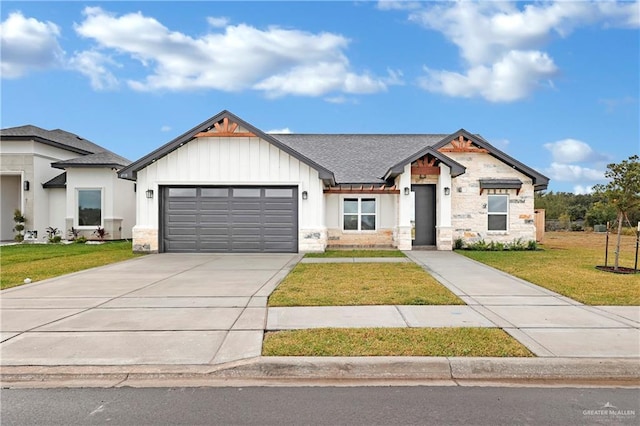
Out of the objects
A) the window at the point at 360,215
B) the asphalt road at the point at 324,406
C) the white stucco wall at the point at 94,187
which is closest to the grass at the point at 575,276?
the asphalt road at the point at 324,406

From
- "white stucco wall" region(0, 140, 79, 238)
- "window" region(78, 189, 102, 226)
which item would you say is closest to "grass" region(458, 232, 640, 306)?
"window" region(78, 189, 102, 226)

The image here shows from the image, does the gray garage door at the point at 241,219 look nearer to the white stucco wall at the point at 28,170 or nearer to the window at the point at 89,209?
the window at the point at 89,209

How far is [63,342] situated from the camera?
529 cm

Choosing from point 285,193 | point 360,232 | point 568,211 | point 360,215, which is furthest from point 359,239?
point 568,211

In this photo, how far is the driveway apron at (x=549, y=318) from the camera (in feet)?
16.5

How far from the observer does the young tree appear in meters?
11.1

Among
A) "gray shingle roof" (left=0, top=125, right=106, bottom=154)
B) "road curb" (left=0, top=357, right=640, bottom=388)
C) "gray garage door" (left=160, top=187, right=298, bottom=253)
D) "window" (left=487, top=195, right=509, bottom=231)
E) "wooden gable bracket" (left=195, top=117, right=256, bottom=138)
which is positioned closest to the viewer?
"road curb" (left=0, top=357, right=640, bottom=388)

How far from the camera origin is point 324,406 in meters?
3.77

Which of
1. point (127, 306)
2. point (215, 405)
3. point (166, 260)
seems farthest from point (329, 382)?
point (166, 260)

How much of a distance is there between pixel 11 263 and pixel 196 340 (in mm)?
11303

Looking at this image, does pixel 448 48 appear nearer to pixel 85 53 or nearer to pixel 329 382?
pixel 85 53

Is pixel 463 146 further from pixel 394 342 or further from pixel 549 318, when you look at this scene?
pixel 394 342

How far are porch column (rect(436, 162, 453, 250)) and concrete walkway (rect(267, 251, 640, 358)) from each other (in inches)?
332

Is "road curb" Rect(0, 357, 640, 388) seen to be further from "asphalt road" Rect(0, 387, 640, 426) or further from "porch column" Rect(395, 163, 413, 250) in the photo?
"porch column" Rect(395, 163, 413, 250)
